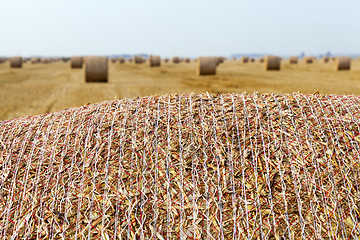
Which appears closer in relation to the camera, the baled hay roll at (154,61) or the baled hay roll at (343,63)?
the baled hay roll at (343,63)

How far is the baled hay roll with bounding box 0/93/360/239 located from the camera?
272cm

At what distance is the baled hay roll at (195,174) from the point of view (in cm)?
272

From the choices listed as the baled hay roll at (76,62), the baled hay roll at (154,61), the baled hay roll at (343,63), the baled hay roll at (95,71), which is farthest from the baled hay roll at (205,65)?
the baled hay roll at (76,62)

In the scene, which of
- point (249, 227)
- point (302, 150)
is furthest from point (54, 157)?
point (302, 150)

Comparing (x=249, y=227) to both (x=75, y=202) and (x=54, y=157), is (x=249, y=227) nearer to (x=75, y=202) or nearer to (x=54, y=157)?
(x=75, y=202)

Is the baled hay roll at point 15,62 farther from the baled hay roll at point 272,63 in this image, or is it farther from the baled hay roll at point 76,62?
the baled hay roll at point 272,63

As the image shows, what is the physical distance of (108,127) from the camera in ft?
11.2

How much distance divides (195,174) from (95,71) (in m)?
19.9

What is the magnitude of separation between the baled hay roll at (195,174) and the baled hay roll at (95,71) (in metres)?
18.7

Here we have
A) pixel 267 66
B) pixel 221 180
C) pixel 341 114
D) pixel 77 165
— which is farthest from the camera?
pixel 267 66

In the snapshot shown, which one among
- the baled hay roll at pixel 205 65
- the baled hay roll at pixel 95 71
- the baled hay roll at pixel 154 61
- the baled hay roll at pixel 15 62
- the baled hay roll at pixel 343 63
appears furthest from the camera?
the baled hay roll at pixel 154 61

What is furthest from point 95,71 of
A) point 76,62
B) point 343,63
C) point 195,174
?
point 343,63

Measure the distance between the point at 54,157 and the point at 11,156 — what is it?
0.52 m

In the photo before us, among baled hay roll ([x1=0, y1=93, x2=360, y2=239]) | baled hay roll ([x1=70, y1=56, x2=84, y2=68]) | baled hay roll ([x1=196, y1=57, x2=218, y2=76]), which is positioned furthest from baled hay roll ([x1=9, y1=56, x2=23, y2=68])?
baled hay roll ([x1=0, y1=93, x2=360, y2=239])
